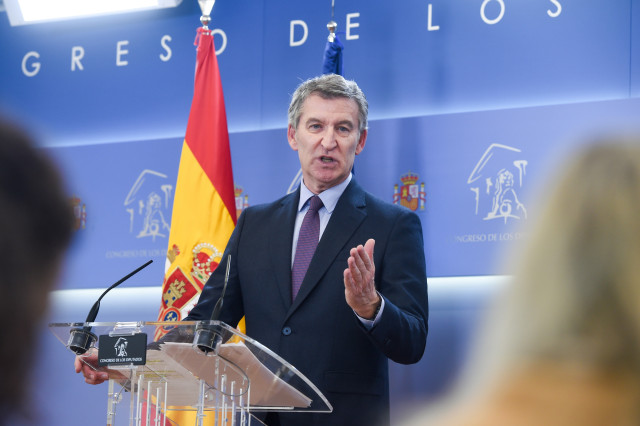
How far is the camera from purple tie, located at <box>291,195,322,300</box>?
3486mm

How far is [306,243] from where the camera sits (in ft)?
11.7

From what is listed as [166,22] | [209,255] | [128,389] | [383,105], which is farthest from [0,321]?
[166,22]

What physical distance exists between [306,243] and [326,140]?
449 millimetres

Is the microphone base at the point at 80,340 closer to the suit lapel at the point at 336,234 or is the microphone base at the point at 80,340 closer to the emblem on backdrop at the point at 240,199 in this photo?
the suit lapel at the point at 336,234

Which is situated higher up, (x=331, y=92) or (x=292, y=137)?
(x=331, y=92)

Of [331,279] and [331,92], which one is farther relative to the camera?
[331,92]

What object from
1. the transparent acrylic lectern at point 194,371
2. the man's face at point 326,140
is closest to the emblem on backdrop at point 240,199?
the man's face at point 326,140

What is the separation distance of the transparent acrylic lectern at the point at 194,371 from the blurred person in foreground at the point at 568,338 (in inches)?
55.5

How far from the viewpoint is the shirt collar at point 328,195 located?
3654 mm

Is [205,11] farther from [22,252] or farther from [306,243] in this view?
[22,252]

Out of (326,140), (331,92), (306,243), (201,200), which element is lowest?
(306,243)

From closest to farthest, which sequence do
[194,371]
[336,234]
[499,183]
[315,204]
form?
[194,371] → [336,234] → [315,204] → [499,183]

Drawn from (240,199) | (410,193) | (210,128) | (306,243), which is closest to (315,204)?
(306,243)

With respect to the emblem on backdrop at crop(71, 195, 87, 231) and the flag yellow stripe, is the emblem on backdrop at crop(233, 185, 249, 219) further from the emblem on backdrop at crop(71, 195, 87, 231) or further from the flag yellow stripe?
the emblem on backdrop at crop(71, 195, 87, 231)
